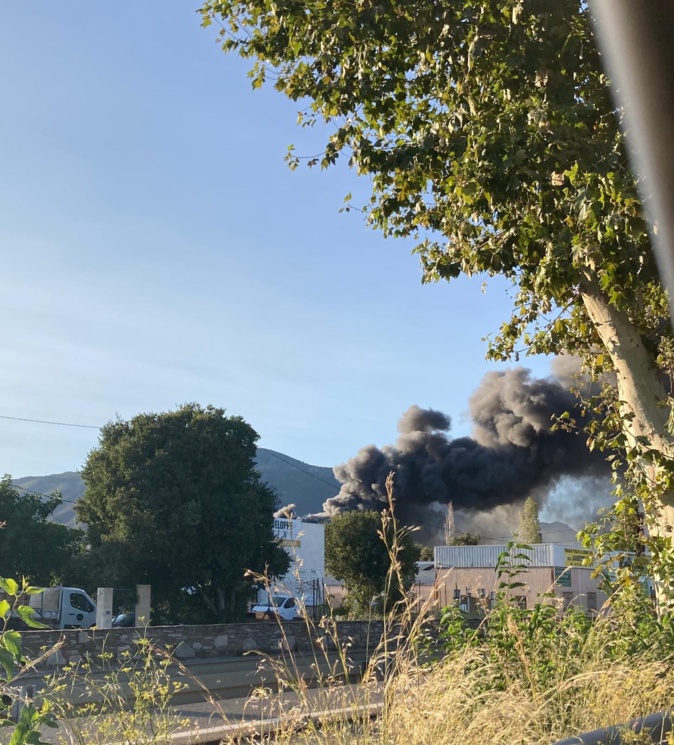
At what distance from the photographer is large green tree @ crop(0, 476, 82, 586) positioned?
34.6m

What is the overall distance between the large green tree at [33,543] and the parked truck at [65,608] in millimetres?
4736

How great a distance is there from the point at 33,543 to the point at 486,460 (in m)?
35.8

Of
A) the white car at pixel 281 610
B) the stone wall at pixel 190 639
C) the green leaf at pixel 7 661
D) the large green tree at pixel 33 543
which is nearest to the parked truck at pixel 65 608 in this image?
the large green tree at pixel 33 543

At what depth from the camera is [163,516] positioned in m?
32.2

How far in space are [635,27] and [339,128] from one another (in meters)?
3.54

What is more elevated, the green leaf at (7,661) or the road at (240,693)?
the green leaf at (7,661)

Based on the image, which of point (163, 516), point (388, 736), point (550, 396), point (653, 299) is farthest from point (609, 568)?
point (550, 396)

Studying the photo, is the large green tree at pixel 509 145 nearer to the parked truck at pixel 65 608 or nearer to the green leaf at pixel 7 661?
the green leaf at pixel 7 661

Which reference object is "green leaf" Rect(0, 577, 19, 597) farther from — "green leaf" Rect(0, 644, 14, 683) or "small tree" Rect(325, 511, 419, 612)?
"small tree" Rect(325, 511, 419, 612)

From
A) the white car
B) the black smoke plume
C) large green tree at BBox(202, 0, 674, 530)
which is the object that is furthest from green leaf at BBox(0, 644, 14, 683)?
the black smoke plume

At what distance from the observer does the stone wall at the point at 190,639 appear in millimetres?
14531

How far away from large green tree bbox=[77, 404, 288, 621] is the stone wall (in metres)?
11.2

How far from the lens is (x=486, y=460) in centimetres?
6184

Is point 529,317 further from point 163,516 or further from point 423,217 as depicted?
point 163,516
